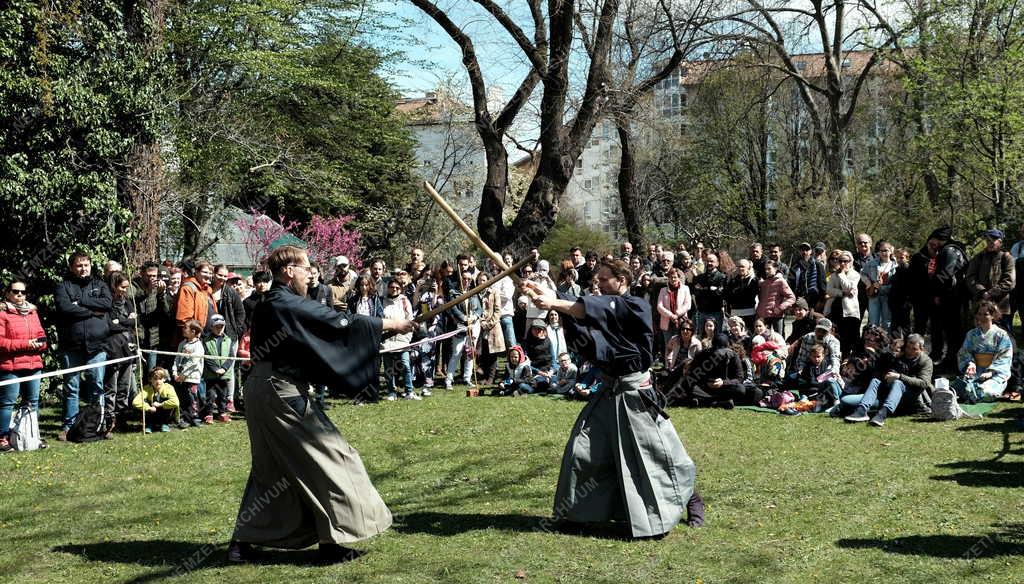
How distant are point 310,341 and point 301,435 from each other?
1.97 ft

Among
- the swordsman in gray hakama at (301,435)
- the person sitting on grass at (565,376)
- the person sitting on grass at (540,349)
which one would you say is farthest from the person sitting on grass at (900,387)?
the swordsman in gray hakama at (301,435)

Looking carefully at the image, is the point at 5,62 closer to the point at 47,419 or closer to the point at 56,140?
the point at 56,140

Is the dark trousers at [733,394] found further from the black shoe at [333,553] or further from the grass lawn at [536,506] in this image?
the black shoe at [333,553]

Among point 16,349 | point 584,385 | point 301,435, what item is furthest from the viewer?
point 584,385

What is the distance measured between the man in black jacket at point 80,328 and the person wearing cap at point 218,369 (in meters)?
1.30

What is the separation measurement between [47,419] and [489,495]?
282 inches

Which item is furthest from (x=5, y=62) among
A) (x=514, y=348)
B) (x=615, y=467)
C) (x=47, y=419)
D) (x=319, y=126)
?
(x=319, y=126)

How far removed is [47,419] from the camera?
451 inches

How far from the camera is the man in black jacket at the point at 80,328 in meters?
10.2

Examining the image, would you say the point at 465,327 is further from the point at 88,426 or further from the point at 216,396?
the point at 88,426

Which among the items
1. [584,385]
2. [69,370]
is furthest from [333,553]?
[584,385]

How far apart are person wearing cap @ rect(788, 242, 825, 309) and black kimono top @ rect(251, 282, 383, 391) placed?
8.99 meters

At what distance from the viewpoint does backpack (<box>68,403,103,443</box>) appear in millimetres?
10055

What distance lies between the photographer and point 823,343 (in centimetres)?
1122
